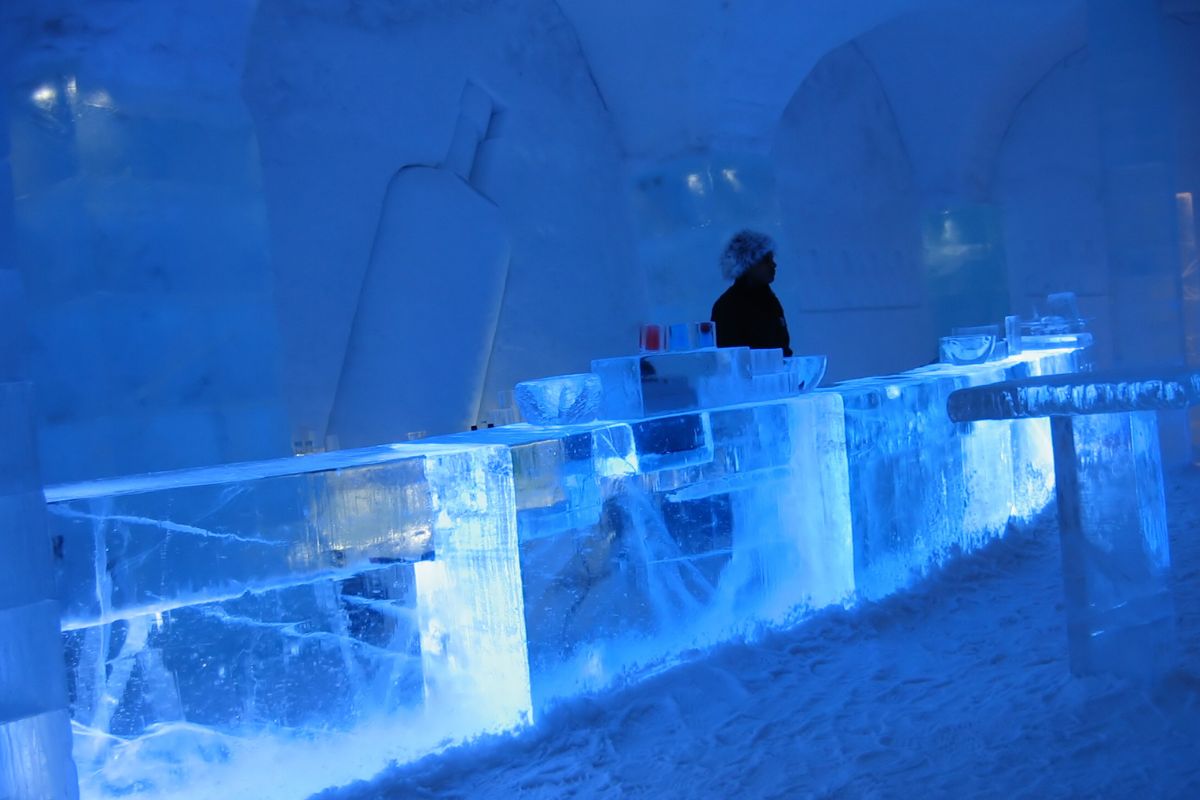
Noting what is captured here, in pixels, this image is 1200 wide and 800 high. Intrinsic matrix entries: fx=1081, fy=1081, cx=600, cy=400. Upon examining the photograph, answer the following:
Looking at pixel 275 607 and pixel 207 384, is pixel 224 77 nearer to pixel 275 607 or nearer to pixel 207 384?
pixel 207 384

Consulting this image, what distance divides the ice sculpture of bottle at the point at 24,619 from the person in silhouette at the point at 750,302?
2804 millimetres

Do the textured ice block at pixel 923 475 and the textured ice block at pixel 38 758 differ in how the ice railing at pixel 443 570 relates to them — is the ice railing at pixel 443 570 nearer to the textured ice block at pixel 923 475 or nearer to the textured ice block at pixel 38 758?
the textured ice block at pixel 923 475

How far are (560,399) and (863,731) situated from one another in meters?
1.01

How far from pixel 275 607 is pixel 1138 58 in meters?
5.58

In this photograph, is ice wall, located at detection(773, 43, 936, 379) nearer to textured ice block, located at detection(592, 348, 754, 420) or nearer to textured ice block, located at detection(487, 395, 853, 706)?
textured ice block, located at detection(487, 395, 853, 706)

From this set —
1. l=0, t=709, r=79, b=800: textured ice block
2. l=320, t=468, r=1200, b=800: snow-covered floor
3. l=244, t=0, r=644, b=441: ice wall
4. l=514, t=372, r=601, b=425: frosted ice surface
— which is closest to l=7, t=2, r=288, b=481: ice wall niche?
l=244, t=0, r=644, b=441: ice wall

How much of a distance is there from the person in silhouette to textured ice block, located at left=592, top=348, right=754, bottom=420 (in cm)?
122

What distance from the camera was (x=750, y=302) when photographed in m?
4.14

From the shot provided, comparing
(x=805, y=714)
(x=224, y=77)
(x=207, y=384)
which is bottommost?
(x=805, y=714)

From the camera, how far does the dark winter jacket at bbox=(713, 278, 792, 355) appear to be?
13.5 ft

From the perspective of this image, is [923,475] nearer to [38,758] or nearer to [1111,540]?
[1111,540]

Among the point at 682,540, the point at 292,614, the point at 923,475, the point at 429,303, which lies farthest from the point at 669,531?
the point at 429,303

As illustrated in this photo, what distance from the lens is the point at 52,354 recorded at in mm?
3537

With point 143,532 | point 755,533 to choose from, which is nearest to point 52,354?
point 143,532
